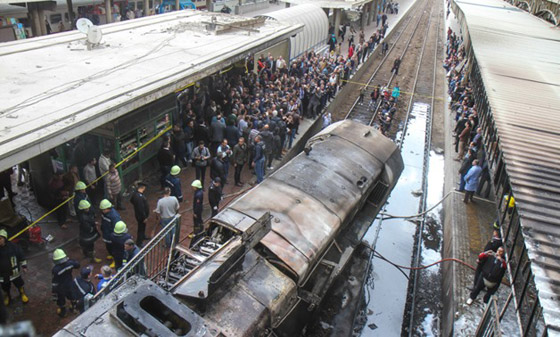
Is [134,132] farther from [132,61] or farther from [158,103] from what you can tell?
[132,61]

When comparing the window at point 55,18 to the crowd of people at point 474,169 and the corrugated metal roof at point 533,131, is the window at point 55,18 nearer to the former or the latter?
the corrugated metal roof at point 533,131

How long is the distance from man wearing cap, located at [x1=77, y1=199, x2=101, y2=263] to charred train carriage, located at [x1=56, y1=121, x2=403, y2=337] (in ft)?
9.38

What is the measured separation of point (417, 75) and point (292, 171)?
23672mm

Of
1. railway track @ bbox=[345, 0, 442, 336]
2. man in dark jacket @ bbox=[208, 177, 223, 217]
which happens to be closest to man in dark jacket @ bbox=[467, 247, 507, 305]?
railway track @ bbox=[345, 0, 442, 336]

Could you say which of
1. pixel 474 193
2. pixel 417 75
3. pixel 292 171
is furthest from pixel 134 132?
pixel 417 75

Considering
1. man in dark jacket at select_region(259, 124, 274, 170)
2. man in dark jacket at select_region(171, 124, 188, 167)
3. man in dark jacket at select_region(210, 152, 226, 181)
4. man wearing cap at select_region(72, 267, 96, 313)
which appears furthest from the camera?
man in dark jacket at select_region(259, 124, 274, 170)

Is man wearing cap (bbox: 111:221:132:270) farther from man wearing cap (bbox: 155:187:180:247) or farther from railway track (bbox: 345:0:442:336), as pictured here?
railway track (bbox: 345:0:442:336)

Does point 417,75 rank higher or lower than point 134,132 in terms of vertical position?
lower

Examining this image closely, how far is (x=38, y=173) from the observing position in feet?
33.7

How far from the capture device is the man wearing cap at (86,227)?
28.7 ft

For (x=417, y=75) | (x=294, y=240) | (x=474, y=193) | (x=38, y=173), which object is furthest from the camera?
(x=417, y=75)

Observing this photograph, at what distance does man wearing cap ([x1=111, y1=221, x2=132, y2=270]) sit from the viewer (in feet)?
27.0

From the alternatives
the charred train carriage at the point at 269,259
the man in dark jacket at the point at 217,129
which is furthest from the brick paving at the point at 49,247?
the charred train carriage at the point at 269,259

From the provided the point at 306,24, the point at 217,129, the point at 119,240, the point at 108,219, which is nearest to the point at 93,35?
the point at 217,129
